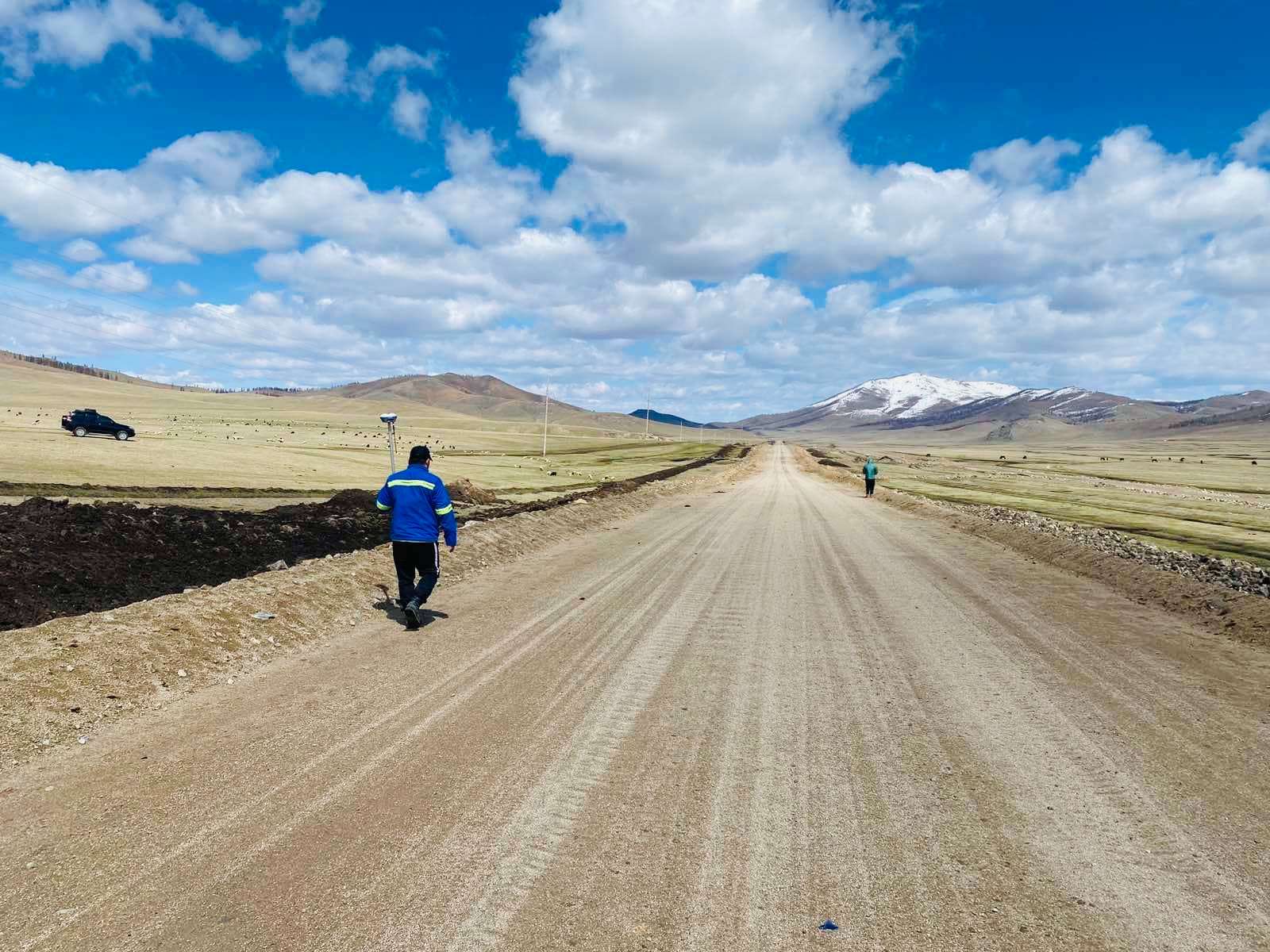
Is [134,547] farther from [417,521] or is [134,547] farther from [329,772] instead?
[329,772]

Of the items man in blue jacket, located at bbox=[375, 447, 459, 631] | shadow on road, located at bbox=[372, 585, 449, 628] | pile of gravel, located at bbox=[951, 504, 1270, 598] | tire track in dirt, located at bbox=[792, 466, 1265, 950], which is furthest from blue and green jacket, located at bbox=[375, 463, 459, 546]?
pile of gravel, located at bbox=[951, 504, 1270, 598]

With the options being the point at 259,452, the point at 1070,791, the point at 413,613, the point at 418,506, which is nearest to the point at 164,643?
Answer: the point at 413,613

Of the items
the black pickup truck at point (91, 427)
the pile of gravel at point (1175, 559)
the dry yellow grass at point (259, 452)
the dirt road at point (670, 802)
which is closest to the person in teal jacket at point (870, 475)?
the pile of gravel at point (1175, 559)

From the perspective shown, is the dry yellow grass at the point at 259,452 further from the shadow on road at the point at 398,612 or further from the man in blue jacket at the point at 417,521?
the man in blue jacket at the point at 417,521

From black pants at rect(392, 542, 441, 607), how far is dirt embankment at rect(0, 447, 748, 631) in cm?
554

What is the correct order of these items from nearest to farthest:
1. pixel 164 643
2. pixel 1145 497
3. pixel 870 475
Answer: pixel 164 643 → pixel 870 475 → pixel 1145 497

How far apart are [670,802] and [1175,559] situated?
17.2 meters

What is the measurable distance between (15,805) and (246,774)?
1.44m

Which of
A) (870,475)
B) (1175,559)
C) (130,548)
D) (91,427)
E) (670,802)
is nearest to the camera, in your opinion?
(670,802)

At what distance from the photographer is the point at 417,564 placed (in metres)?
9.62

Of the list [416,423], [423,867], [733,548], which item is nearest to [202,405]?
[416,423]

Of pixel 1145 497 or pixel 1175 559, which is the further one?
pixel 1145 497

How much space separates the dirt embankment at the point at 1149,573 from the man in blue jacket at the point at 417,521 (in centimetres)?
1162

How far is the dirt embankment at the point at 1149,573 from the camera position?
10.7m
